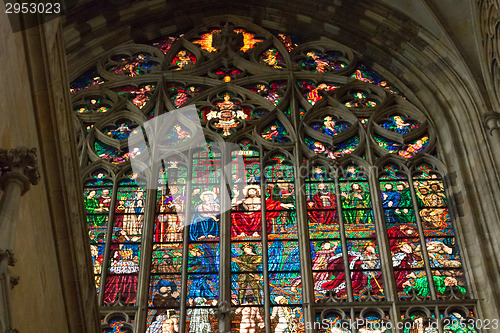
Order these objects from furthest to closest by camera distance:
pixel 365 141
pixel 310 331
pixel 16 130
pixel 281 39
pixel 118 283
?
pixel 281 39
pixel 365 141
pixel 118 283
pixel 310 331
pixel 16 130

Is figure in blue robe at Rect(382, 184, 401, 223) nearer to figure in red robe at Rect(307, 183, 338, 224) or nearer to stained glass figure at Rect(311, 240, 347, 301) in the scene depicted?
figure in red robe at Rect(307, 183, 338, 224)

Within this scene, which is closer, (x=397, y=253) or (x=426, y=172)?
(x=397, y=253)

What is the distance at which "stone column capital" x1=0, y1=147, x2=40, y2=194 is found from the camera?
5.39 metres

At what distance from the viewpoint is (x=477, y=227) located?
10.6 m

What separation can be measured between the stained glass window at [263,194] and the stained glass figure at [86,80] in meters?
0.03

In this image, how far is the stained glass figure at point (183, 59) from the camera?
14008 millimetres

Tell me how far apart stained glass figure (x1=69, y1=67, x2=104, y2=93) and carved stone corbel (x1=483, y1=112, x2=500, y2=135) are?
621 cm

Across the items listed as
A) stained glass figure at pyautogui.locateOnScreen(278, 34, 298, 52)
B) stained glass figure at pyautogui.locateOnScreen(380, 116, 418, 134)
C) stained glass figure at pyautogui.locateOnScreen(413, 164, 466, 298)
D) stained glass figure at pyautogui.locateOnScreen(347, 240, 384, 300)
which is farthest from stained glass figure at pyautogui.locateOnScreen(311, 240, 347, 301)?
stained glass figure at pyautogui.locateOnScreen(278, 34, 298, 52)

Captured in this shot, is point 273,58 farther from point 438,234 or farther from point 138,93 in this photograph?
point 438,234

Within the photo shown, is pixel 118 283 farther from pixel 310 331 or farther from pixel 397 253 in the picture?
pixel 397 253

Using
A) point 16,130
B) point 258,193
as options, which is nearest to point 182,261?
point 258,193

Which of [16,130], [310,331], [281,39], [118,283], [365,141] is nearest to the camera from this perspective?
[16,130]

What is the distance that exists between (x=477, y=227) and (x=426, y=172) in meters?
1.47

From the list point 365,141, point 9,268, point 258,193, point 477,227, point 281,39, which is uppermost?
point 281,39
